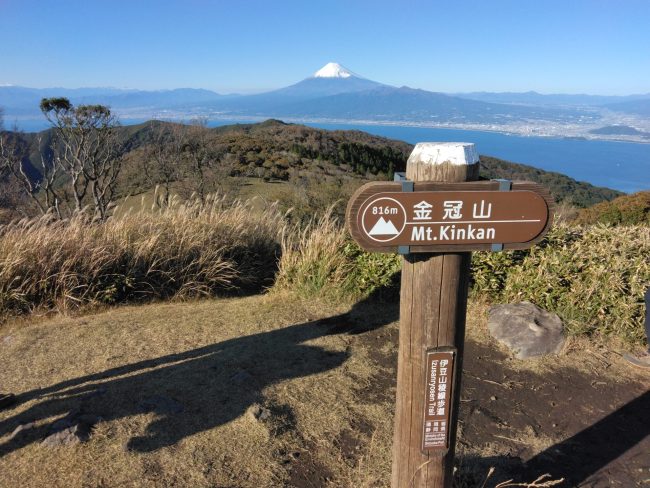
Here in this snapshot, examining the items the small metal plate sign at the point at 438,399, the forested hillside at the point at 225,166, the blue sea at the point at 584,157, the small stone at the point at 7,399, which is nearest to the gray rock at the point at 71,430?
the small stone at the point at 7,399

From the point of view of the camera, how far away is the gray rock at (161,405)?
3.04 metres

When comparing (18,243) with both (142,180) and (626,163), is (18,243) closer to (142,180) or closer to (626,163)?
(142,180)

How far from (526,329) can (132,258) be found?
4153 mm

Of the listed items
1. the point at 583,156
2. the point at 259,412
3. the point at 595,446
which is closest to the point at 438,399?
the point at 259,412

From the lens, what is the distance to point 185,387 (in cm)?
335

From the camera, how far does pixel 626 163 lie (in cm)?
7525

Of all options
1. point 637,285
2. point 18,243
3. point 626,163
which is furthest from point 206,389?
point 626,163

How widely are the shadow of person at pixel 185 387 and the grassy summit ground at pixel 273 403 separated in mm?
12

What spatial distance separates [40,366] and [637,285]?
17.2 feet

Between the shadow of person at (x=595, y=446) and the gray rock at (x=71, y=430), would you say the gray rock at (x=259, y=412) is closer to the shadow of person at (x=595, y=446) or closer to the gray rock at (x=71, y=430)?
the gray rock at (x=71, y=430)

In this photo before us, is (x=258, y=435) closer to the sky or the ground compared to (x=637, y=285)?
closer to the ground

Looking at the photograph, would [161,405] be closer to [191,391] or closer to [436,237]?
[191,391]

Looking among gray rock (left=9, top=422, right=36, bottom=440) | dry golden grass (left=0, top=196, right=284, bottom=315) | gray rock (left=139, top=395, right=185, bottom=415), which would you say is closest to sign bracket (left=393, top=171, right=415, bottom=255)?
gray rock (left=139, top=395, right=185, bottom=415)

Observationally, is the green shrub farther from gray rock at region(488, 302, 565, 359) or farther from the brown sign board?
the brown sign board
